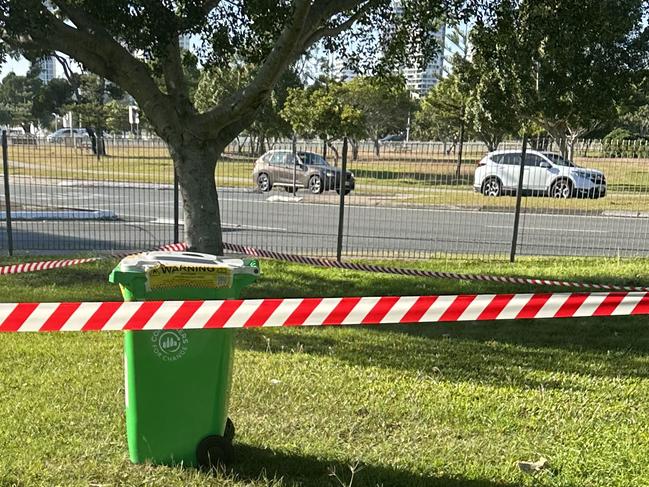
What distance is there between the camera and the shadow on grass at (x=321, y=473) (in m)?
3.39

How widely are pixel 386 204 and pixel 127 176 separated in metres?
6.20

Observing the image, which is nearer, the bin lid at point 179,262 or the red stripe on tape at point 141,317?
the red stripe on tape at point 141,317

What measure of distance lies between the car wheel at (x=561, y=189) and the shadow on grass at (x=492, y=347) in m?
7.87

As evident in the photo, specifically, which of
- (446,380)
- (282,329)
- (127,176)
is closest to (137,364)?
(446,380)

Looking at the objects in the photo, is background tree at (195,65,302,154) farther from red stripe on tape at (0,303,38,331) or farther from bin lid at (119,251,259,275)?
red stripe on tape at (0,303,38,331)

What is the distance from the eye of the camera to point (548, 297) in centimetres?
345

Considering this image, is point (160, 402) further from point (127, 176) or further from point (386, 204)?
point (386, 204)

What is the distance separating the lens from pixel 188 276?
326cm

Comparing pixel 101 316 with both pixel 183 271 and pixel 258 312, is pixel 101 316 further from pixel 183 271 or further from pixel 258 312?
pixel 258 312

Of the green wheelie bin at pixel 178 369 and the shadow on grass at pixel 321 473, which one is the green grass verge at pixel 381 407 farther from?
the green wheelie bin at pixel 178 369

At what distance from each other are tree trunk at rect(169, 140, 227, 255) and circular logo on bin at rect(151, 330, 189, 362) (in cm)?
372

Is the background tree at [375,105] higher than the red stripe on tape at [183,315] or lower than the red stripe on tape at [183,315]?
higher

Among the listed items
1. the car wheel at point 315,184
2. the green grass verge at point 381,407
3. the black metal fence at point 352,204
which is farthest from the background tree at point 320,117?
the green grass verge at point 381,407

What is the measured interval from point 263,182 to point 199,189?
29.0 feet
